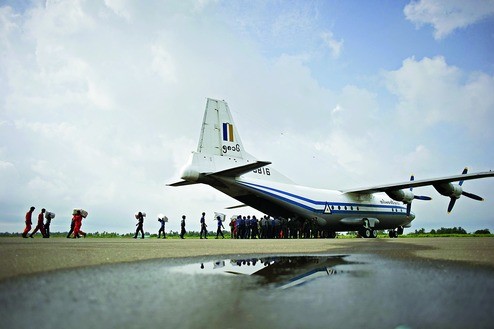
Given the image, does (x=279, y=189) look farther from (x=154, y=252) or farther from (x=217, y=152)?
(x=154, y=252)

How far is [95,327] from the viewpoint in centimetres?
175

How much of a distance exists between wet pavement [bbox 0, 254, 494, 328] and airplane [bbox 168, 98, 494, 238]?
1116 centimetres

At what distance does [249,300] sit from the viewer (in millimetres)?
2326

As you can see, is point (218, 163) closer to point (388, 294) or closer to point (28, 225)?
point (28, 225)

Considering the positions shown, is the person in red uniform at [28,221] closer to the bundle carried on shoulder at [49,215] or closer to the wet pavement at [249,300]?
the bundle carried on shoulder at [49,215]

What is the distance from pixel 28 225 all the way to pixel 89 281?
20.2m

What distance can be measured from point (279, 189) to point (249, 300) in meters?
18.1

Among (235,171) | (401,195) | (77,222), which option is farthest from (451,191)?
(77,222)

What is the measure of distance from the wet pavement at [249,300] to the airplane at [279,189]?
11159mm

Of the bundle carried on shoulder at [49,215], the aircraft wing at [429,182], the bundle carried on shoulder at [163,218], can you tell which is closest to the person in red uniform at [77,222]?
the bundle carried on shoulder at [49,215]

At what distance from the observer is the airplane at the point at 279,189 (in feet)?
58.1

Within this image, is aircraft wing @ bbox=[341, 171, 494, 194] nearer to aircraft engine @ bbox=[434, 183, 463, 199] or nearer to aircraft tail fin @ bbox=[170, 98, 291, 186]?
aircraft engine @ bbox=[434, 183, 463, 199]

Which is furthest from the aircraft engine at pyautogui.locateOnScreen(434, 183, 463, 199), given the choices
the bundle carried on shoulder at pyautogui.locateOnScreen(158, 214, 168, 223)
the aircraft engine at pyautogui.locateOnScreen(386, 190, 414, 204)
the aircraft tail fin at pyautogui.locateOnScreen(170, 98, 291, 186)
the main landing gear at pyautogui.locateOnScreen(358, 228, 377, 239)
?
the bundle carried on shoulder at pyautogui.locateOnScreen(158, 214, 168, 223)

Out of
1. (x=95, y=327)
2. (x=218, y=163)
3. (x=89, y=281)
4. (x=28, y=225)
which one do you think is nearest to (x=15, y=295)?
(x=89, y=281)
